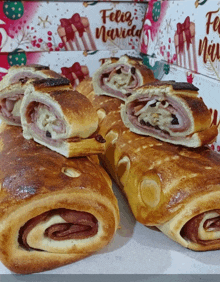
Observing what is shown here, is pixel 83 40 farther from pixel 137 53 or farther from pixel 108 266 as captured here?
pixel 108 266

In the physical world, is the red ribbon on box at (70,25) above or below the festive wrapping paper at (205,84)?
above

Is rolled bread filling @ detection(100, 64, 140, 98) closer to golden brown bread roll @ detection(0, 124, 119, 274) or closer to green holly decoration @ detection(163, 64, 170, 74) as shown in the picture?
green holly decoration @ detection(163, 64, 170, 74)

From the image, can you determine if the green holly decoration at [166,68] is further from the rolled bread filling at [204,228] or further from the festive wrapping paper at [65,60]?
the rolled bread filling at [204,228]

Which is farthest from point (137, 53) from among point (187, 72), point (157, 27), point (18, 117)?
point (18, 117)

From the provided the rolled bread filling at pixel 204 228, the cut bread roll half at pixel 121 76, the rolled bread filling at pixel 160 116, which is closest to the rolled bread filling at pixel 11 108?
the rolled bread filling at pixel 160 116

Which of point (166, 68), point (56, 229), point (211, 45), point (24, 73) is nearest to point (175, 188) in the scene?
point (56, 229)

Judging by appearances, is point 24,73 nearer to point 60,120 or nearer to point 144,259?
point 60,120
